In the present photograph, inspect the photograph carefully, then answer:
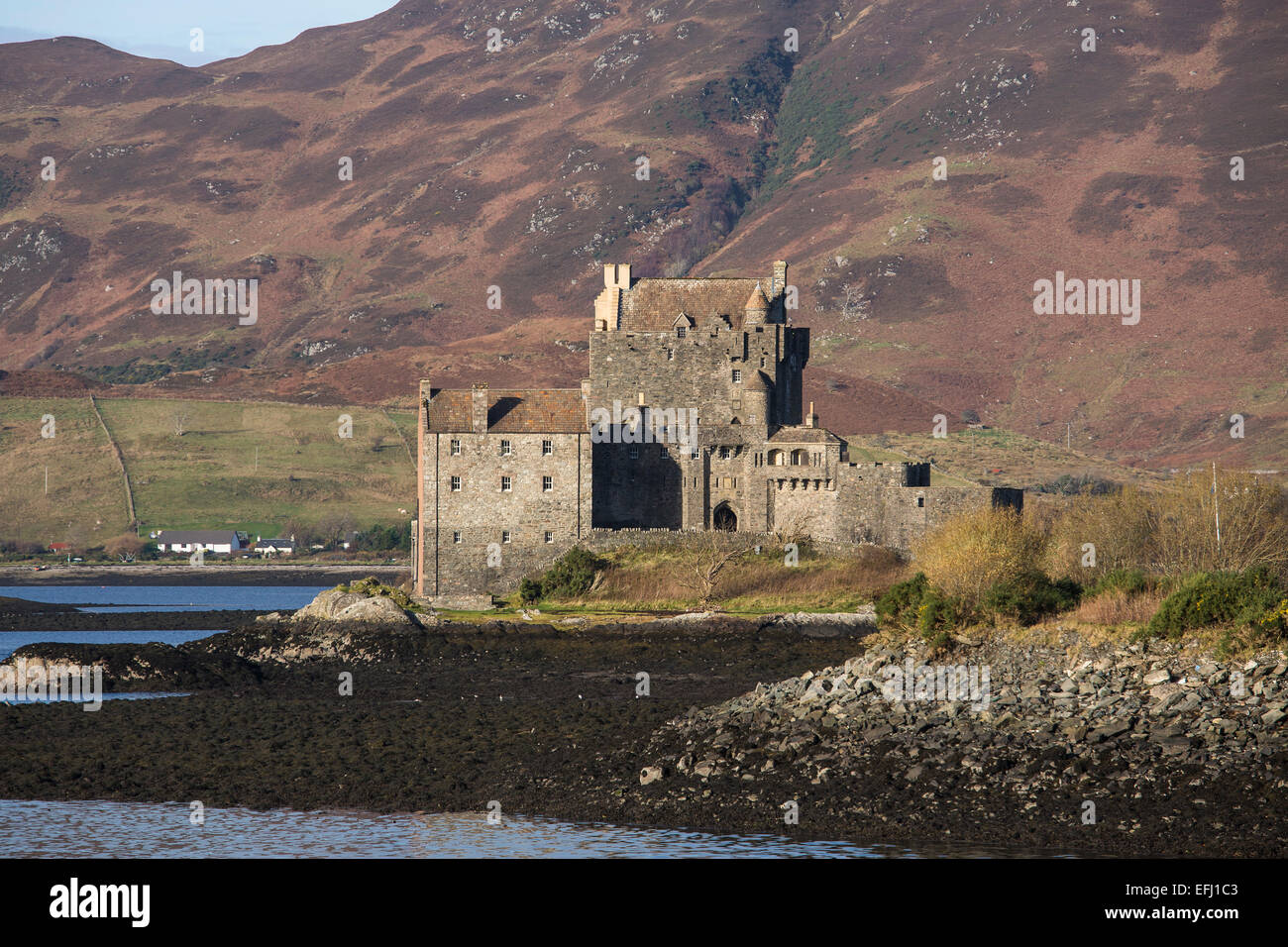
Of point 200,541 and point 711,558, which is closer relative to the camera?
point 711,558

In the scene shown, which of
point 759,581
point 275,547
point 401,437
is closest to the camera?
point 759,581

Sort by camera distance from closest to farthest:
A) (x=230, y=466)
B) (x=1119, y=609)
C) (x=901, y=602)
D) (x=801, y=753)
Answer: (x=801, y=753) < (x=1119, y=609) < (x=901, y=602) < (x=230, y=466)

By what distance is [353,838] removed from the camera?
2936cm

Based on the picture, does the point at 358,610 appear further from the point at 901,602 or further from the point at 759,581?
the point at 901,602

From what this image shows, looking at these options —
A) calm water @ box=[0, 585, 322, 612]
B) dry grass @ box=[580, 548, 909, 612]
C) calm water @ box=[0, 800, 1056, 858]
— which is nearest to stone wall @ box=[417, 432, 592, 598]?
dry grass @ box=[580, 548, 909, 612]

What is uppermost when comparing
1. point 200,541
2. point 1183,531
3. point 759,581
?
point 1183,531

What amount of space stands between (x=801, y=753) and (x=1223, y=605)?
9503mm

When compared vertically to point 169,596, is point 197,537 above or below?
above

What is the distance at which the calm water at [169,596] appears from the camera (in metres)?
108

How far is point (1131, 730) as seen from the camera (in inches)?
1195

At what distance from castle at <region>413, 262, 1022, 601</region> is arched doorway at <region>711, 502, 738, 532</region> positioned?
0.23ft

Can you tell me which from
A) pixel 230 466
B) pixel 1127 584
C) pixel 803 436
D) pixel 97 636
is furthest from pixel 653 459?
pixel 230 466

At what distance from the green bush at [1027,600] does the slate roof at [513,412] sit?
126 feet
